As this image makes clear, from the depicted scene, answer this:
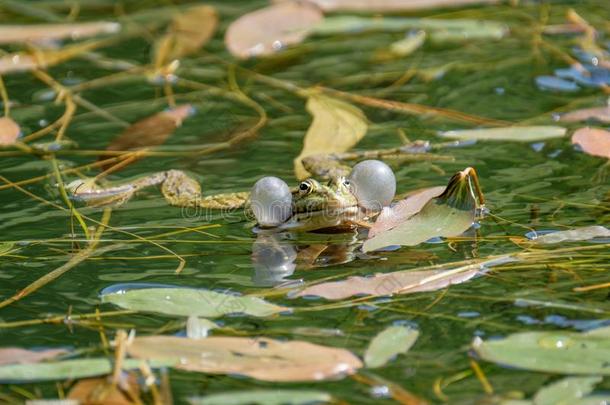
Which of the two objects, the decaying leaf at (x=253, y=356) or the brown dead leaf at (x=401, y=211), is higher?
the decaying leaf at (x=253, y=356)

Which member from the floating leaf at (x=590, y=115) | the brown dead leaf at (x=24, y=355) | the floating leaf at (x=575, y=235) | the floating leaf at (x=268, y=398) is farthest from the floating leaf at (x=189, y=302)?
the floating leaf at (x=590, y=115)

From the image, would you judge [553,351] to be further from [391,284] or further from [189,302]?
[189,302]

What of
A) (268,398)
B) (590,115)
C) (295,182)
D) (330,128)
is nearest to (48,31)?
(330,128)

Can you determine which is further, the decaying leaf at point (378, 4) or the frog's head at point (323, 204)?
the decaying leaf at point (378, 4)

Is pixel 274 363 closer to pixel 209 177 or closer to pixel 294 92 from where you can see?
pixel 209 177

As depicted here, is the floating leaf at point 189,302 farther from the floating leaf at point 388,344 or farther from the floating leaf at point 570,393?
the floating leaf at point 570,393

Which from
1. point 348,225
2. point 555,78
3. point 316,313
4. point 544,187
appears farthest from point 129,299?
point 555,78
